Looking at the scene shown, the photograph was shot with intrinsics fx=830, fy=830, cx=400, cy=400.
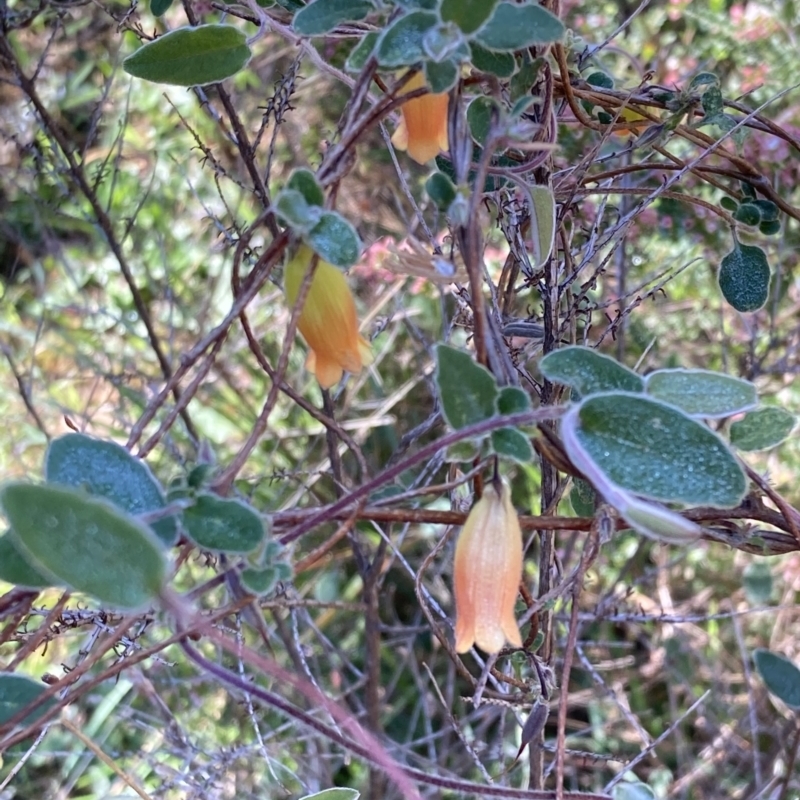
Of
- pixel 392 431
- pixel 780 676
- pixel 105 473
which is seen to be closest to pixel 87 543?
pixel 105 473

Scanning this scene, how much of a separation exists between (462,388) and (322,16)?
0.22 metres

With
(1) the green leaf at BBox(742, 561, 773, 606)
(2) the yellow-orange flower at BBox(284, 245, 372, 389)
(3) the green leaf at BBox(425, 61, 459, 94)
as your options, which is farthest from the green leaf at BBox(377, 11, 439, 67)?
(1) the green leaf at BBox(742, 561, 773, 606)

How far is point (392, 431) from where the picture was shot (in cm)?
166

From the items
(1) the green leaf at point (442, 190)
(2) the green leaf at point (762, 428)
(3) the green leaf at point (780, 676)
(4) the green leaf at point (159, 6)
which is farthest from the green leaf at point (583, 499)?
(4) the green leaf at point (159, 6)

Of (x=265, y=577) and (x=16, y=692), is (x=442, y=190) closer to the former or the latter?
(x=265, y=577)

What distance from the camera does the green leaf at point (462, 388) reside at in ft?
1.29

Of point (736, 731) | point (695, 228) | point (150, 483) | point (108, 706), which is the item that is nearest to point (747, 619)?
point (736, 731)

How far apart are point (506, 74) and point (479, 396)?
188mm

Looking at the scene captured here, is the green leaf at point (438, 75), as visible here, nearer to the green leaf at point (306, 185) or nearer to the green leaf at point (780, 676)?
the green leaf at point (306, 185)

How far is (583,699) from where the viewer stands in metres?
1.42

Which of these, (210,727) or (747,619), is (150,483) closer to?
(210,727)

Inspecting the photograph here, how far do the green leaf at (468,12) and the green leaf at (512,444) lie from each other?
20cm

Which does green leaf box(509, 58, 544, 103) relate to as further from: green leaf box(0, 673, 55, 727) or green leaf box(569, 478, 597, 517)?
green leaf box(0, 673, 55, 727)

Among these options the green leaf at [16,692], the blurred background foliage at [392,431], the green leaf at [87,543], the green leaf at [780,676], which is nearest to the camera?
the green leaf at [87,543]
